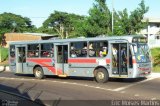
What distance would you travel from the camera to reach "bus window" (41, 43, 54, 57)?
2312cm

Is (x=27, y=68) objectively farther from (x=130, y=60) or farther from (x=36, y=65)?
(x=130, y=60)

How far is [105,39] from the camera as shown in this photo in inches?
792

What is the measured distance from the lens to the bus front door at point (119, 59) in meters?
19.4

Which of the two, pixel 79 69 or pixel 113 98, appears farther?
pixel 79 69

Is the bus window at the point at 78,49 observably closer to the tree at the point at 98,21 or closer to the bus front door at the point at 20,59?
the bus front door at the point at 20,59

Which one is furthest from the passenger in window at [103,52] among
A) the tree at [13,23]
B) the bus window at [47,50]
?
the tree at [13,23]

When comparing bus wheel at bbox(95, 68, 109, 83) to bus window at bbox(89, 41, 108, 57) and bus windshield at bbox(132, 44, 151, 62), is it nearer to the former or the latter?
bus window at bbox(89, 41, 108, 57)

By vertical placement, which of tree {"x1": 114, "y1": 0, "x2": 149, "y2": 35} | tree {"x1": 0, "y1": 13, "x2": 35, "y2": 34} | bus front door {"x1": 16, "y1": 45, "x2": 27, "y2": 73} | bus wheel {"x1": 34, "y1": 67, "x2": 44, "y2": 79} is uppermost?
tree {"x1": 0, "y1": 13, "x2": 35, "y2": 34}

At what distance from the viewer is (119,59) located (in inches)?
770

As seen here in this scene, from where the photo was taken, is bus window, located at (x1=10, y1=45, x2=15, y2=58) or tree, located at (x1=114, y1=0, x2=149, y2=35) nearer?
bus window, located at (x1=10, y1=45, x2=15, y2=58)

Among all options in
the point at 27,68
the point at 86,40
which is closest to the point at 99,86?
the point at 86,40

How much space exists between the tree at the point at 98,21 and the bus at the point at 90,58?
1594cm

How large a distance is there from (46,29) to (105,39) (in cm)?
8496

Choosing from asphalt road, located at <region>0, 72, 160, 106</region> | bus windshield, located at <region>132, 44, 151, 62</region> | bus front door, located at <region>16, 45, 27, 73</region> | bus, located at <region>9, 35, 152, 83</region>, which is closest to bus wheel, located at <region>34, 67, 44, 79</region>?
bus, located at <region>9, 35, 152, 83</region>
